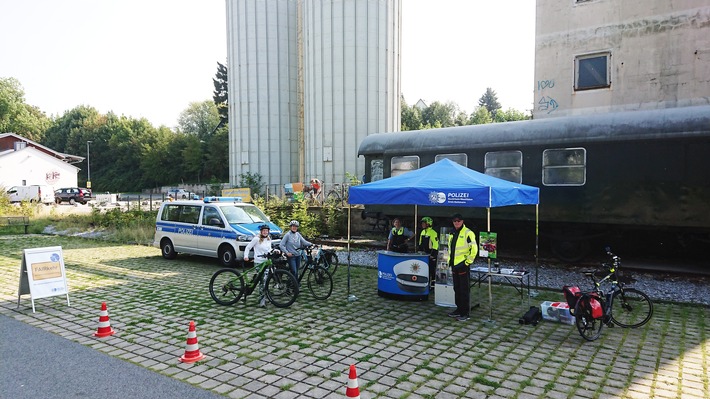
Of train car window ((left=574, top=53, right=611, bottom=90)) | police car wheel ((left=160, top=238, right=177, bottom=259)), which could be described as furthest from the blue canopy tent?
train car window ((left=574, top=53, right=611, bottom=90))

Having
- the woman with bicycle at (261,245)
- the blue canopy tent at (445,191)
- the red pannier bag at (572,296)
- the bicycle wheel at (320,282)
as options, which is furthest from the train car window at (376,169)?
the red pannier bag at (572,296)

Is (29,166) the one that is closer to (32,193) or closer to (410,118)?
(32,193)

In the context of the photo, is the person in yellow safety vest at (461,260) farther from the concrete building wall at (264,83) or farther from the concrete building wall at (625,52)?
→ the concrete building wall at (264,83)

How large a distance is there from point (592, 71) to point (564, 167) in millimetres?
8110

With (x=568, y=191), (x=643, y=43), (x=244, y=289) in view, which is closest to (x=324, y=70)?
(x=643, y=43)

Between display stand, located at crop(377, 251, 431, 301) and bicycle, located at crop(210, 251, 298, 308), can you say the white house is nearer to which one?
bicycle, located at crop(210, 251, 298, 308)

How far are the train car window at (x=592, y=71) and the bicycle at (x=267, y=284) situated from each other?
15.4m

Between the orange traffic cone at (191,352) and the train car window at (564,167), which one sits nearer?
the orange traffic cone at (191,352)

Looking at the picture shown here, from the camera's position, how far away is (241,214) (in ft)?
45.4

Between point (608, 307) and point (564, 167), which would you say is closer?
point (608, 307)

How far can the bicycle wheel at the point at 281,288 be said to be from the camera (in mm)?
8828

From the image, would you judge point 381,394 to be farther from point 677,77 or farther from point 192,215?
point 677,77

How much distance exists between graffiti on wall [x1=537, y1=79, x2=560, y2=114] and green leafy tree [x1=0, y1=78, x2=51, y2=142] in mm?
91087

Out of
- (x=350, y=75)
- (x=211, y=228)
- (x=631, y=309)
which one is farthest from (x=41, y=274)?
(x=350, y=75)
